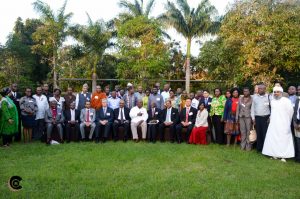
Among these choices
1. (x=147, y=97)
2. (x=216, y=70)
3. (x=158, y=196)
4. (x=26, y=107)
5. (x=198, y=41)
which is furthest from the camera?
(x=198, y=41)

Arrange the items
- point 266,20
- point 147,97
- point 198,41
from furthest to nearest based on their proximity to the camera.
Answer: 1. point 198,41
2. point 266,20
3. point 147,97

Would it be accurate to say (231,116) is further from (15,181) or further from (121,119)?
(15,181)

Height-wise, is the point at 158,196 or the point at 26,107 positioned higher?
the point at 26,107

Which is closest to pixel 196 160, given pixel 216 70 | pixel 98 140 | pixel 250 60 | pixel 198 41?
pixel 98 140

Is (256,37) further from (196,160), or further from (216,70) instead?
(196,160)

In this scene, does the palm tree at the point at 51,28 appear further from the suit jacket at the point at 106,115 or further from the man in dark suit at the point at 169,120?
the man in dark suit at the point at 169,120

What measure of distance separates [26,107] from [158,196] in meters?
6.44

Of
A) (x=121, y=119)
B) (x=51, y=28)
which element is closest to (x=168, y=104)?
(x=121, y=119)

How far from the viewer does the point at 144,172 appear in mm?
6602

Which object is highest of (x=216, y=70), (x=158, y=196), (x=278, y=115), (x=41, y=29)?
(x=41, y=29)

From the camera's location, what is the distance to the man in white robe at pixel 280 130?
26.5ft

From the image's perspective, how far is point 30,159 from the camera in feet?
25.2

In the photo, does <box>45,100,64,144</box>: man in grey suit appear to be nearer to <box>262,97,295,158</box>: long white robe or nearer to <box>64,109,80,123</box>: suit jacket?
<box>64,109,80,123</box>: suit jacket

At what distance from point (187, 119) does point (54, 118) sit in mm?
4253
